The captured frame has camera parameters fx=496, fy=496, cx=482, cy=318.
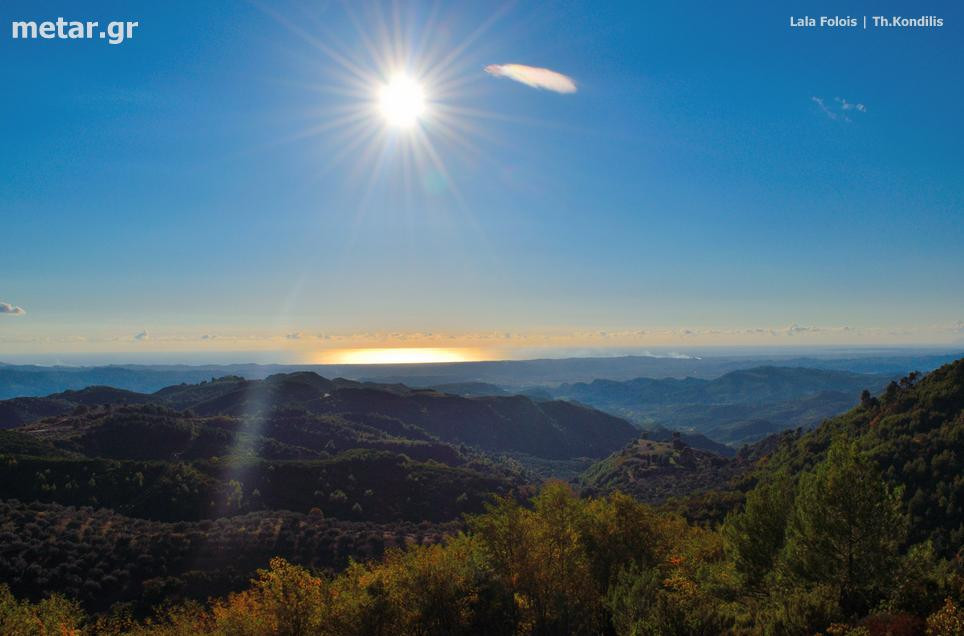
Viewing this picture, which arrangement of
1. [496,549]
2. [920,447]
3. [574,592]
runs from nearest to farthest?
[574,592] < [496,549] < [920,447]

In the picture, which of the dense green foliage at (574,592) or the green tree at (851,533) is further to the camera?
the green tree at (851,533)

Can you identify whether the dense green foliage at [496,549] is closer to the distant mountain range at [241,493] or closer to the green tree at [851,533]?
the green tree at [851,533]

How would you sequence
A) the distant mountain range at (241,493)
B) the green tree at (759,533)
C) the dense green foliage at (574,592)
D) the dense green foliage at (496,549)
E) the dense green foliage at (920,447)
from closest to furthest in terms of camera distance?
the dense green foliage at (574,592) → the dense green foliage at (496,549) → the green tree at (759,533) → the distant mountain range at (241,493) → the dense green foliage at (920,447)

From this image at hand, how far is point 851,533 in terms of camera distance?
2864cm

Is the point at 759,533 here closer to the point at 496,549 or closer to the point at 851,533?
the point at 851,533

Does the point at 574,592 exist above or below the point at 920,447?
above

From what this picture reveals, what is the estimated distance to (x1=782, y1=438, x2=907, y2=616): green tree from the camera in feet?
91.3

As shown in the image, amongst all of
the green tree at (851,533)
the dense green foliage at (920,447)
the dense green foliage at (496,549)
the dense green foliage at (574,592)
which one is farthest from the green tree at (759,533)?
the dense green foliage at (920,447)

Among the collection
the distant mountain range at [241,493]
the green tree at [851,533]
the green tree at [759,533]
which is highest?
the green tree at [851,533]

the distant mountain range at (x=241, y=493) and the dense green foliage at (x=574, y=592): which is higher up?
the dense green foliage at (x=574, y=592)

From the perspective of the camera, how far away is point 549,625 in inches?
1169

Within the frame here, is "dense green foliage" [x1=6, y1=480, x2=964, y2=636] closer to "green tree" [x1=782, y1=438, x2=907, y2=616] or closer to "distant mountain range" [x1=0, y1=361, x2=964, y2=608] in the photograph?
"green tree" [x1=782, y1=438, x2=907, y2=616]

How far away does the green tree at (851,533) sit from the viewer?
27828 millimetres

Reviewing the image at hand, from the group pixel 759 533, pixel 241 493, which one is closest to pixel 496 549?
pixel 759 533
